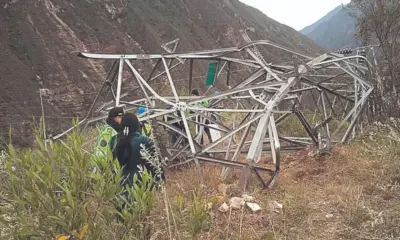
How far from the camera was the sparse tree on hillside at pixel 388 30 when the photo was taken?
7844 mm

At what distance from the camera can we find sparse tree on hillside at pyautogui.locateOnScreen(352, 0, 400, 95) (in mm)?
7844

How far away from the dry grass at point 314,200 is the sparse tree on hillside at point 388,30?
222cm

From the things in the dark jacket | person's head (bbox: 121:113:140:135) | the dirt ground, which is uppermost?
person's head (bbox: 121:113:140:135)

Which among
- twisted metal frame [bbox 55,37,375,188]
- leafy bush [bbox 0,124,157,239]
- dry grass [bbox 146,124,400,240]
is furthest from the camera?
twisted metal frame [bbox 55,37,375,188]

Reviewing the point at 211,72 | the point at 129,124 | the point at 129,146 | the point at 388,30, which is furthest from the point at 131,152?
the point at 388,30

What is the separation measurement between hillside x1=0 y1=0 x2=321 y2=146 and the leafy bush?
26193 mm

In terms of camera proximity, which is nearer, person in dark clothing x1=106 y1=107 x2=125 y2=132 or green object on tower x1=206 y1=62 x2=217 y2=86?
person in dark clothing x1=106 y1=107 x2=125 y2=132

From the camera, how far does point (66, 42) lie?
47406mm

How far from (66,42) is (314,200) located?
154ft

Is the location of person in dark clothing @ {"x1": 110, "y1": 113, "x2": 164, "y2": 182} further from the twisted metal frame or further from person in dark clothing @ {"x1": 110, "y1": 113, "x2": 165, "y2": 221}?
the twisted metal frame

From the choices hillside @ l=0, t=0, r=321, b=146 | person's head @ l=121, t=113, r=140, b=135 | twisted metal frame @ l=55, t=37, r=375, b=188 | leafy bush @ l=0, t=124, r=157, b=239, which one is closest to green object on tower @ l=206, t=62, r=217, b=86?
twisted metal frame @ l=55, t=37, r=375, b=188

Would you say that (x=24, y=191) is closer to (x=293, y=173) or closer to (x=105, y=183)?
(x=105, y=183)

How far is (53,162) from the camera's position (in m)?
2.55

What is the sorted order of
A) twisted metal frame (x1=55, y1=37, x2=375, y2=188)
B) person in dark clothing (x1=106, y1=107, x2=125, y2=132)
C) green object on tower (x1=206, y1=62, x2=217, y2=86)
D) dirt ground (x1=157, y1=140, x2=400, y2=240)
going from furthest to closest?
1. green object on tower (x1=206, y1=62, x2=217, y2=86)
2. twisted metal frame (x1=55, y1=37, x2=375, y2=188)
3. person in dark clothing (x1=106, y1=107, x2=125, y2=132)
4. dirt ground (x1=157, y1=140, x2=400, y2=240)
